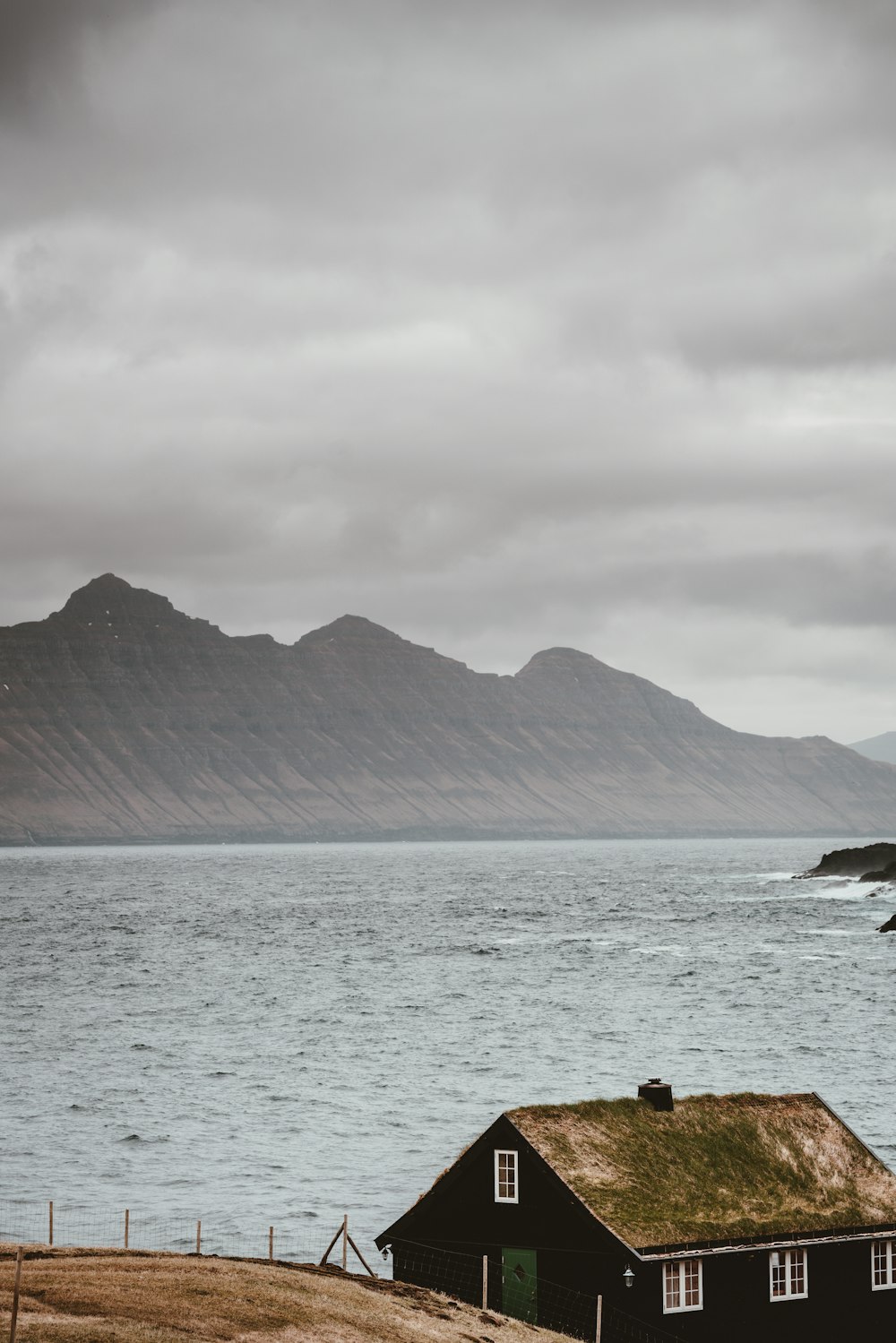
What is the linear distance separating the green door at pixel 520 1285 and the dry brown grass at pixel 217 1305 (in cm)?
104

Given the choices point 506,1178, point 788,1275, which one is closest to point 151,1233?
point 506,1178

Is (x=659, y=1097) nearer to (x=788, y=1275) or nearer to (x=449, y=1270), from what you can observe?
(x=788, y=1275)

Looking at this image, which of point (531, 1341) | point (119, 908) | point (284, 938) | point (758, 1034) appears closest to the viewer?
point (531, 1341)

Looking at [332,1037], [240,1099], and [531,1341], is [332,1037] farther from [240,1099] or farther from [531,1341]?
[531,1341]

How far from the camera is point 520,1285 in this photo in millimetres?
31047

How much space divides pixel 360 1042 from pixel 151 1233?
36.2m

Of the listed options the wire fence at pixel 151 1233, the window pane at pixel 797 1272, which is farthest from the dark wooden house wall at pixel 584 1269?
the wire fence at pixel 151 1233

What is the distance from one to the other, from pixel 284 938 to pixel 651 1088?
110090mm

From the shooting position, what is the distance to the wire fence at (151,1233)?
41.2 m

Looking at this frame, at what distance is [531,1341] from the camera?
28422 millimetres

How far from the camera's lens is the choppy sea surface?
165 ft

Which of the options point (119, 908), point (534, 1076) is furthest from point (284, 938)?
point (534, 1076)

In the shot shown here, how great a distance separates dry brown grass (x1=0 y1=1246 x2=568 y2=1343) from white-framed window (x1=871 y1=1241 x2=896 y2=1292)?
21.9 ft

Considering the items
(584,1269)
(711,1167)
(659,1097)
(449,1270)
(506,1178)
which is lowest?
(449,1270)
